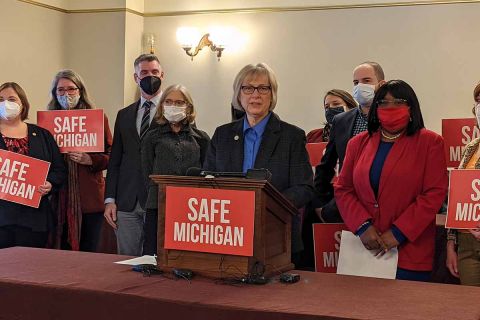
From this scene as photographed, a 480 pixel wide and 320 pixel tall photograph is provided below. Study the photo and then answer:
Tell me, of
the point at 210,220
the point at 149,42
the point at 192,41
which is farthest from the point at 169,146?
the point at 149,42

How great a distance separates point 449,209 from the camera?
9.32ft

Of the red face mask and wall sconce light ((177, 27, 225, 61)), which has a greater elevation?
wall sconce light ((177, 27, 225, 61))

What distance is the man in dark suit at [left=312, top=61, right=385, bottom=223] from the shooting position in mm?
3486

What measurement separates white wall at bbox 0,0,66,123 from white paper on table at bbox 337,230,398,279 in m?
5.15

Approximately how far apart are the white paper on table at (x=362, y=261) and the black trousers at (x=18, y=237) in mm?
1808

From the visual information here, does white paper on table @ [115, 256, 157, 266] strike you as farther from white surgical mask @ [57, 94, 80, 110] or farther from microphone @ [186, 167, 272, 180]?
white surgical mask @ [57, 94, 80, 110]

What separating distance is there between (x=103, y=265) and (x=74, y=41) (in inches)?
231

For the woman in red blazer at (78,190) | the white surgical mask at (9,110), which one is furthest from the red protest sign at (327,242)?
the white surgical mask at (9,110)

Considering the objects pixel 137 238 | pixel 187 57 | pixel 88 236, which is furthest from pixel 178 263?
pixel 187 57

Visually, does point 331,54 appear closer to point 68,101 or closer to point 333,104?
point 333,104

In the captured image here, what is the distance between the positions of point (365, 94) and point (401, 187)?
84 centimetres

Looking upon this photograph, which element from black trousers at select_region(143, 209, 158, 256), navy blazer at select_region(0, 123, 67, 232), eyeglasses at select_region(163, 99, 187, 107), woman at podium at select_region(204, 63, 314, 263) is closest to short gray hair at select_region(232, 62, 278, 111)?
woman at podium at select_region(204, 63, 314, 263)

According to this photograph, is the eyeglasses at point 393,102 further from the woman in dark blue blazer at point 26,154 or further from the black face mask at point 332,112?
the woman in dark blue blazer at point 26,154

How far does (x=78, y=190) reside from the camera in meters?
4.05
